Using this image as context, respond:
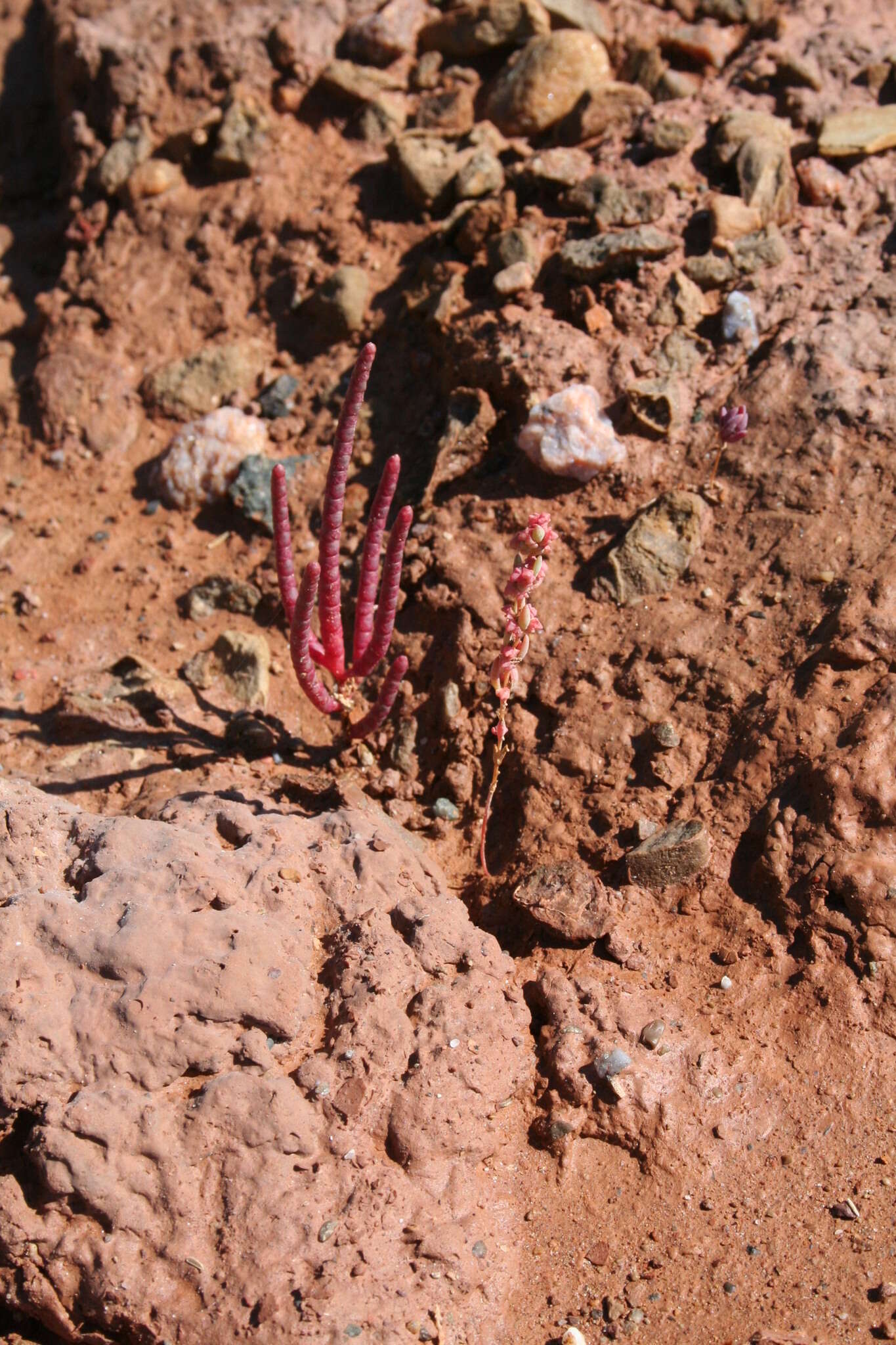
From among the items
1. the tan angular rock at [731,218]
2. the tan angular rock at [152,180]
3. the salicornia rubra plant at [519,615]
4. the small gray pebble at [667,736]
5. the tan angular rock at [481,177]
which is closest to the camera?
the salicornia rubra plant at [519,615]

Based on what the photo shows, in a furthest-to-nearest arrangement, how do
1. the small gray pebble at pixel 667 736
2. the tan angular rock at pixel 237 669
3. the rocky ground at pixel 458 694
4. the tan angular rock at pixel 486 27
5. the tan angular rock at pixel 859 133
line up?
1. the tan angular rock at pixel 486 27
2. the tan angular rock at pixel 859 133
3. the tan angular rock at pixel 237 669
4. the small gray pebble at pixel 667 736
5. the rocky ground at pixel 458 694

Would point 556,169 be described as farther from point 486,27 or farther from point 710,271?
point 486,27

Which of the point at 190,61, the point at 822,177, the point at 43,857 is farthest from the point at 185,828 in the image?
the point at 190,61

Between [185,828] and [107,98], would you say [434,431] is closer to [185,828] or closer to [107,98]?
[185,828]

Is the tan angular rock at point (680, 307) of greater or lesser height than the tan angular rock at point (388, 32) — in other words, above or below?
below

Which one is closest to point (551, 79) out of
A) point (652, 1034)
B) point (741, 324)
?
point (741, 324)

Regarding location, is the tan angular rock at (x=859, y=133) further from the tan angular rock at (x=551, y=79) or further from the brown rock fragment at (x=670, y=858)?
the brown rock fragment at (x=670, y=858)

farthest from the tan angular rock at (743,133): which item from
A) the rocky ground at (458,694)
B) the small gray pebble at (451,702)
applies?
the small gray pebble at (451,702)
